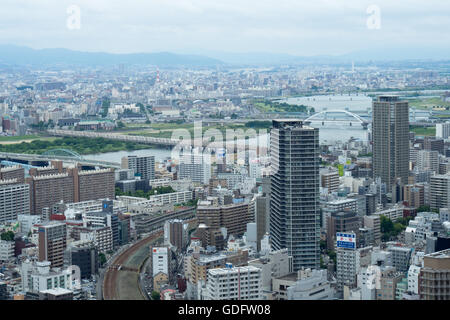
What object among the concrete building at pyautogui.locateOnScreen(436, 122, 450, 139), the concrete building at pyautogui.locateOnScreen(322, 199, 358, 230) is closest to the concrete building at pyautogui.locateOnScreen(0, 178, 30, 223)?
the concrete building at pyautogui.locateOnScreen(322, 199, 358, 230)

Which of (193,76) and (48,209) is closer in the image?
(48,209)

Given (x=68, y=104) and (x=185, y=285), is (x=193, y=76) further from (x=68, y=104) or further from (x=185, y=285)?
(x=185, y=285)

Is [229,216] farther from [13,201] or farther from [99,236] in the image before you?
[13,201]

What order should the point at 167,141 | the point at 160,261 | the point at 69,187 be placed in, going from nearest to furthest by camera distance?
the point at 160,261
the point at 69,187
the point at 167,141

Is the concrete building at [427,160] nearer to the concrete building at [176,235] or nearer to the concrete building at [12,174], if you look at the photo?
the concrete building at [176,235]

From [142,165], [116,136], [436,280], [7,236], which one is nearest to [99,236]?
[7,236]
